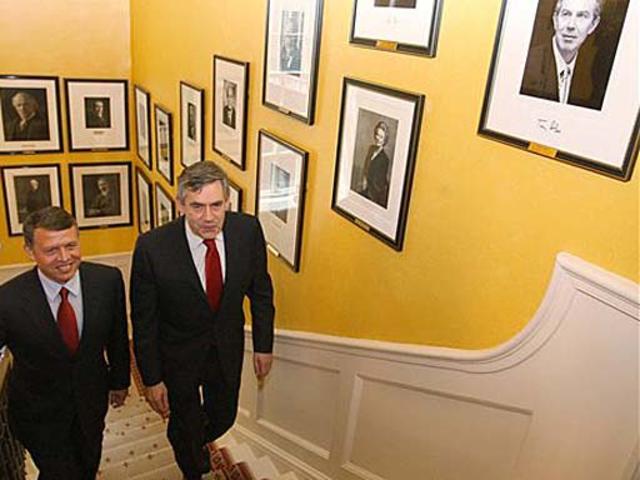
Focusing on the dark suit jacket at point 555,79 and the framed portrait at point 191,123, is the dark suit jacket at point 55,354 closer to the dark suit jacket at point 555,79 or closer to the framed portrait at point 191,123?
the dark suit jacket at point 555,79

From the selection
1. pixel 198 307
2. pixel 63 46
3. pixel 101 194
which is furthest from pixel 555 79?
pixel 101 194

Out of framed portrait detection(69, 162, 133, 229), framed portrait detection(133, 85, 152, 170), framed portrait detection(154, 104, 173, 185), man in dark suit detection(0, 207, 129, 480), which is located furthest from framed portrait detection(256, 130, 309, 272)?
framed portrait detection(69, 162, 133, 229)

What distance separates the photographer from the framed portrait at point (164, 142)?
15.3 feet

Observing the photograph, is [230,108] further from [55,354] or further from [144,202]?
[144,202]

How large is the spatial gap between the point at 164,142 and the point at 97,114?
4.20 feet

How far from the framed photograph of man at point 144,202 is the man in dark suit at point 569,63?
463cm

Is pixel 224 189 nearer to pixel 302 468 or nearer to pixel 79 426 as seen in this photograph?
pixel 79 426

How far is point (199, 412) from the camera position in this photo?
263 cm

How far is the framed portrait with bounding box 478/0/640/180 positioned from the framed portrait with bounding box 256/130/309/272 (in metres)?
1.22

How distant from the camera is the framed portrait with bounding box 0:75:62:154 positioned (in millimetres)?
5152

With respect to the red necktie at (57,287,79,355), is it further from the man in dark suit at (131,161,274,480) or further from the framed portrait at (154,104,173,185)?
the framed portrait at (154,104,173,185)

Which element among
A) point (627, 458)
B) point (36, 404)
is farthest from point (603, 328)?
point (36, 404)

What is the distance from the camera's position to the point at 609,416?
4.67 ft

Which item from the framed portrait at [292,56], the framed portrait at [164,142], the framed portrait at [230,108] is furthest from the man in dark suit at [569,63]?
the framed portrait at [164,142]
